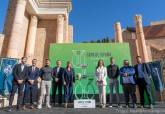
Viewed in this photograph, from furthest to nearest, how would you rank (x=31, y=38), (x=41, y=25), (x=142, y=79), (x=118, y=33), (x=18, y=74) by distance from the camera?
(x=118, y=33), (x=41, y=25), (x=31, y=38), (x=142, y=79), (x=18, y=74)

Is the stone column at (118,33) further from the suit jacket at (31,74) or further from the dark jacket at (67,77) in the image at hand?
the suit jacket at (31,74)

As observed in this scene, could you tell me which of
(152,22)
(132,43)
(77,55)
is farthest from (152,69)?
(152,22)

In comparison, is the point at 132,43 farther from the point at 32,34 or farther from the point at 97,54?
the point at 97,54

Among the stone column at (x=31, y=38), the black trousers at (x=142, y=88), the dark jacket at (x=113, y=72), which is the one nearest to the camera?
the black trousers at (x=142, y=88)

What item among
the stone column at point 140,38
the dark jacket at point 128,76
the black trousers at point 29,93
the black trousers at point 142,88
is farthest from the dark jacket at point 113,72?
the stone column at point 140,38

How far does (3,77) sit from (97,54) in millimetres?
4948

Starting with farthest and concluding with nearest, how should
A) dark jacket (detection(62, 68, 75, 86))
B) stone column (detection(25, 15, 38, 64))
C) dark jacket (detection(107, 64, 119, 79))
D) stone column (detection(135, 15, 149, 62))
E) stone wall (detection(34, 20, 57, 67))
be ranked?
stone column (detection(135, 15, 149, 62)), stone wall (detection(34, 20, 57, 67)), stone column (detection(25, 15, 38, 64)), dark jacket (detection(62, 68, 75, 86)), dark jacket (detection(107, 64, 119, 79))

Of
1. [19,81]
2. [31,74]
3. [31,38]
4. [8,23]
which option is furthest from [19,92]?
[31,38]

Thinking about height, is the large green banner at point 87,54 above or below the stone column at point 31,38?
below

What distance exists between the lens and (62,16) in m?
19.8

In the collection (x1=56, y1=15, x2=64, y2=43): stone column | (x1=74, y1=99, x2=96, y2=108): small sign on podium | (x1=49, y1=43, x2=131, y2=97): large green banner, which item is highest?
(x1=56, y1=15, x2=64, y2=43): stone column

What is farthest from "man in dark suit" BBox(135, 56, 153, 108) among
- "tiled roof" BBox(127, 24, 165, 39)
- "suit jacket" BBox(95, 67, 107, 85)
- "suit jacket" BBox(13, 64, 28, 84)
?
"tiled roof" BBox(127, 24, 165, 39)

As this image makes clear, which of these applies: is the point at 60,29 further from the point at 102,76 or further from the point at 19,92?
the point at 19,92

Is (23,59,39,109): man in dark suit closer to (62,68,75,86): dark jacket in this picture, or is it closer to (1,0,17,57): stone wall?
(62,68,75,86): dark jacket
